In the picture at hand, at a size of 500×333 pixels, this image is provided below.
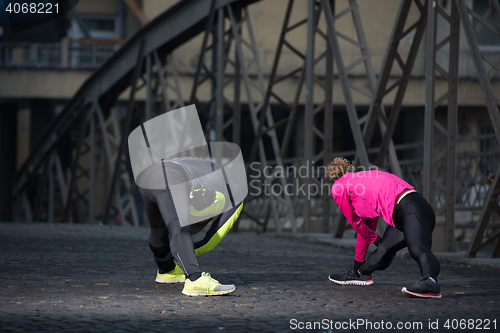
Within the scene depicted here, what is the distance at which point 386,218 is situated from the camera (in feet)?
18.3

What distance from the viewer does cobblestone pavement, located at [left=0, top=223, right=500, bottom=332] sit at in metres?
4.23

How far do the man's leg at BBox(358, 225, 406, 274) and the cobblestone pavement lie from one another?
0.21 meters

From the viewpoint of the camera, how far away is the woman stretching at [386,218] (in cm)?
526

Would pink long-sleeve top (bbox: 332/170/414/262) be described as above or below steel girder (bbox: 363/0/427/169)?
below

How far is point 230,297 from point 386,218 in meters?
1.48

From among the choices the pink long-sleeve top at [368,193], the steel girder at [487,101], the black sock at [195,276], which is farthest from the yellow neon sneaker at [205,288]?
the steel girder at [487,101]

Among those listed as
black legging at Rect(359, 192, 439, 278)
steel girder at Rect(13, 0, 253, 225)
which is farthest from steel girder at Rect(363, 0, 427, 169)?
steel girder at Rect(13, 0, 253, 225)

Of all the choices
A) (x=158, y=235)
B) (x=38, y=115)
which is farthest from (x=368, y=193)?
(x=38, y=115)

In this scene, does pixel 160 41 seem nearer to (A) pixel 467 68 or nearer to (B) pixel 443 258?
(B) pixel 443 258

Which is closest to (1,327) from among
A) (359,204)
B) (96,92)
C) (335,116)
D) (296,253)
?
(359,204)

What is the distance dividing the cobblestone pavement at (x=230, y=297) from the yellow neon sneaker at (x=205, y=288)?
59 mm

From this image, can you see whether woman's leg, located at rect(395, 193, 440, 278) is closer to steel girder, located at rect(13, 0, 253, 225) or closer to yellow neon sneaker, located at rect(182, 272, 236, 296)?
yellow neon sneaker, located at rect(182, 272, 236, 296)

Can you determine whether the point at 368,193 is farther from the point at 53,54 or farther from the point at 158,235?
the point at 53,54

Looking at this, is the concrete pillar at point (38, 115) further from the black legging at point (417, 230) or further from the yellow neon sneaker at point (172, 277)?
the black legging at point (417, 230)
